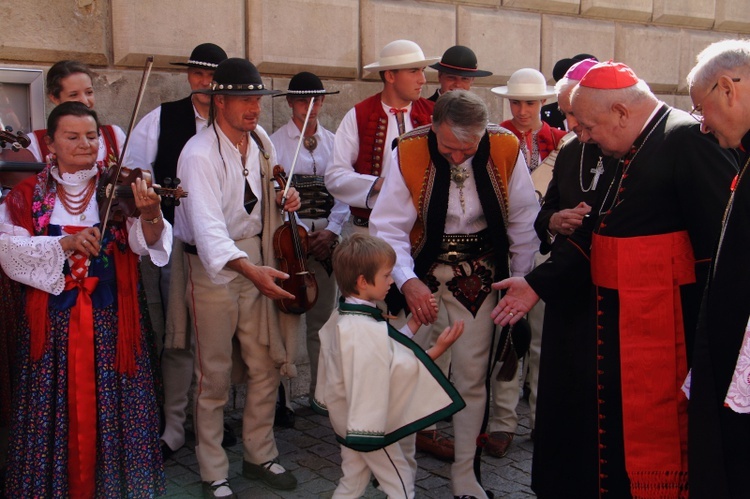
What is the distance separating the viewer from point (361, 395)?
3.60 metres

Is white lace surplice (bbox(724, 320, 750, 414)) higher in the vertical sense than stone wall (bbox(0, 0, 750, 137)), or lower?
lower

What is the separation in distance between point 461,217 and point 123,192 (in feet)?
4.97

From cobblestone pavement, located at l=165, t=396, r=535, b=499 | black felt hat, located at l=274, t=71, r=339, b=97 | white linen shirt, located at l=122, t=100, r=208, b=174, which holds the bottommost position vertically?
cobblestone pavement, located at l=165, t=396, r=535, b=499

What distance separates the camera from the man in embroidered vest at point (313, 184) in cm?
561

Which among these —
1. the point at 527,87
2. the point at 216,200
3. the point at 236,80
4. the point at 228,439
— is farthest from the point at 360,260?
the point at 527,87

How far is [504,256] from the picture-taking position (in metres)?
4.46

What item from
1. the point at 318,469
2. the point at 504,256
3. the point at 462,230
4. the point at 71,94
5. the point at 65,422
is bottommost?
the point at 318,469

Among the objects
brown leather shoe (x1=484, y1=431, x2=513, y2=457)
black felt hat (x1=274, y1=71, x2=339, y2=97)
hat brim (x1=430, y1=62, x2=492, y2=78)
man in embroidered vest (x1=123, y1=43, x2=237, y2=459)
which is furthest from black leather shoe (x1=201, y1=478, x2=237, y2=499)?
hat brim (x1=430, y1=62, x2=492, y2=78)

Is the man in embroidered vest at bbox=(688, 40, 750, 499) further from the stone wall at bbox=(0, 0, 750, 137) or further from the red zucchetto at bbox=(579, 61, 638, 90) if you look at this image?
the stone wall at bbox=(0, 0, 750, 137)

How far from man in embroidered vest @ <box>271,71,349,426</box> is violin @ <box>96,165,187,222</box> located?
1.52m

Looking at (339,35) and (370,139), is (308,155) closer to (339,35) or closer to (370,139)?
(370,139)

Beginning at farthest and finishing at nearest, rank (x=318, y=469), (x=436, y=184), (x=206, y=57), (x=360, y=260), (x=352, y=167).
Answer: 1. (x=352, y=167)
2. (x=206, y=57)
3. (x=318, y=469)
4. (x=436, y=184)
5. (x=360, y=260)

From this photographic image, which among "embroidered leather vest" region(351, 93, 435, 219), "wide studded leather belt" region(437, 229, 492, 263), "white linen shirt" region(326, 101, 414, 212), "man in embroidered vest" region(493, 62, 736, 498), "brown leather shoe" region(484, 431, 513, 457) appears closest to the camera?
"man in embroidered vest" region(493, 62, 736, 498)

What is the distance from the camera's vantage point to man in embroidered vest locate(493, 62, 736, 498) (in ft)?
11.5
